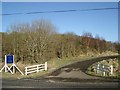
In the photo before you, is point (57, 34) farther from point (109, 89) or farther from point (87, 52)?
point (109, 89)

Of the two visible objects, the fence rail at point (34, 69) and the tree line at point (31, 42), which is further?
the tree line at point (31, 42)

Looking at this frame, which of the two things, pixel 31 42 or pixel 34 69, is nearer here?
pixel 34 69

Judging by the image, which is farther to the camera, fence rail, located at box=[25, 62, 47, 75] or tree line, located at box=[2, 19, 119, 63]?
tree line, located at box=[2, 19, 119, 63]

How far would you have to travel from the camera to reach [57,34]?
41438 millimetres

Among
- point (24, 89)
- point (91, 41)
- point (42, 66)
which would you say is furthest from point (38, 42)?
point (91, 41)

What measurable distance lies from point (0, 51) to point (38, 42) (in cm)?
594

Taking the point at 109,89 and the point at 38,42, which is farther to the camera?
the point at 38,42

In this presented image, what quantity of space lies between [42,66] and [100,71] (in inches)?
270

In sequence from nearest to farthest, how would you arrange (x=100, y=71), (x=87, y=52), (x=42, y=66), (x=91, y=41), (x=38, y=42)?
(x=100, y=71), (x=42, y=66), (x=38, y=42), (x=87, y=52), (x=91, y=41)

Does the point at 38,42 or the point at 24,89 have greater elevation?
the point at 38,42

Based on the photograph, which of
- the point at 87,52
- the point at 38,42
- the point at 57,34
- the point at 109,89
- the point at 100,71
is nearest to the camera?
the point at 109,89

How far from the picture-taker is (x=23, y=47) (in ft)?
→ 123

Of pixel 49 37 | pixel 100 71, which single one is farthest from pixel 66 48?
pixel 100 71

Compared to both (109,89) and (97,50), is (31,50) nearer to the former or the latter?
(109,89)
